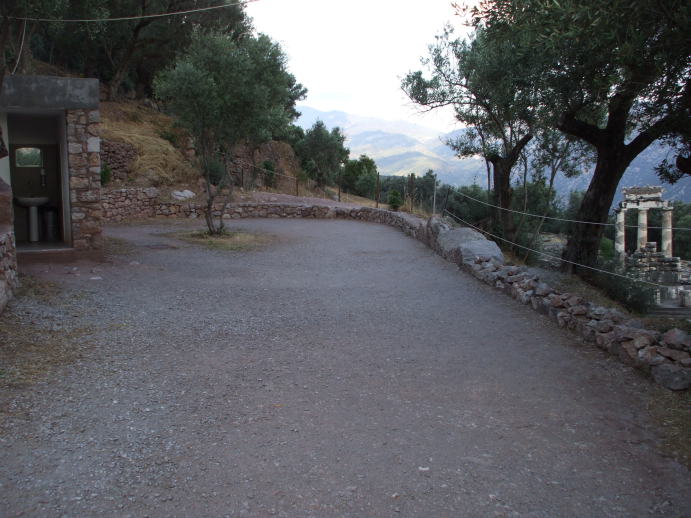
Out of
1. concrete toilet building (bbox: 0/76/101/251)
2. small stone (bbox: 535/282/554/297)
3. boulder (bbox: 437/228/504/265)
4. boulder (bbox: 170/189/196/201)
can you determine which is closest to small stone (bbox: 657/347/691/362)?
small stone (bbox: 535/282/554/297)

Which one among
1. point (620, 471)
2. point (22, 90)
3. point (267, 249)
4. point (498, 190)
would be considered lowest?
point (620, 471)

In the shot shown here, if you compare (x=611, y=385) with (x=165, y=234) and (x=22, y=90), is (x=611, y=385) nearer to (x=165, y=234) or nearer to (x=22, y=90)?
(x=22, y=90)

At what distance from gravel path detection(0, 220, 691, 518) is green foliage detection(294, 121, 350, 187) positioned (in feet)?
104

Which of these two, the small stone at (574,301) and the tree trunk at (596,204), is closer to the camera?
the small stone at (574,301)

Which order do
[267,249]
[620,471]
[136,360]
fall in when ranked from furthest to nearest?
[267,249], [136,360], [620,471]

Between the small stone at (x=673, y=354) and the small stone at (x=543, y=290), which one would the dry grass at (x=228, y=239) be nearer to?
the small stone at (x=543, y=290)

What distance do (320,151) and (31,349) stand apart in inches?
1357

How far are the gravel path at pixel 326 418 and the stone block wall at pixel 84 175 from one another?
367 centimetres

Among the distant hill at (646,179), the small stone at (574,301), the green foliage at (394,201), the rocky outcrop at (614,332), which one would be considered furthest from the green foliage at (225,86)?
the small stone at (574,301)

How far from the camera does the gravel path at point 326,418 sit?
129 inches

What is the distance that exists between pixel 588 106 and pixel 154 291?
7.37 metres

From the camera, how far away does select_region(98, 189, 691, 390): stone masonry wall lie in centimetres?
517

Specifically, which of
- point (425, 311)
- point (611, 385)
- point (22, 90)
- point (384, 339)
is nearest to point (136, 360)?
point (384, 339)

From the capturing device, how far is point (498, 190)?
666 inches
